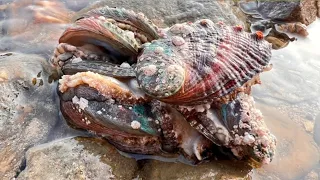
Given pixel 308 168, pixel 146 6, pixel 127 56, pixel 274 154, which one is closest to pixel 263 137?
pixel 274 154

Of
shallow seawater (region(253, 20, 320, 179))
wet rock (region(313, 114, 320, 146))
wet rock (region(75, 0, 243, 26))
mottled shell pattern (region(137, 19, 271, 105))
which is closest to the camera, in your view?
mottled shell pattern (region(137, 19, 271, 105))

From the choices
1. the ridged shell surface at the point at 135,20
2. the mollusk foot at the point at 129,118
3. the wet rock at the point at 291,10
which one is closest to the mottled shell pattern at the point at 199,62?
the mollusk foot at the point at 129,118

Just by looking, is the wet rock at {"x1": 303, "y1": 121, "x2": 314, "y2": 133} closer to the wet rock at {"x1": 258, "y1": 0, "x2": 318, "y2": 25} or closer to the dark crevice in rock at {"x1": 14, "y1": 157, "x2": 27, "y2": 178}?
the wet rock at {"x1": 258, "y1": 0, "x2": 318, "y2": 25}

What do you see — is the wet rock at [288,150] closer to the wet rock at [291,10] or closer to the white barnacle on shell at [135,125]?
the white barnacle on shell at [135,125]

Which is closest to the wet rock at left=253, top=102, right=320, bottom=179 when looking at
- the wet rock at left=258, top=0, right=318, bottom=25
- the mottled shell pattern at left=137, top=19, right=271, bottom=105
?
the mottled shell pattern at left=137, top=19, right=271, bottom=105

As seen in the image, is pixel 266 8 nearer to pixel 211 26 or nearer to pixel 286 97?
pixel 286 97
